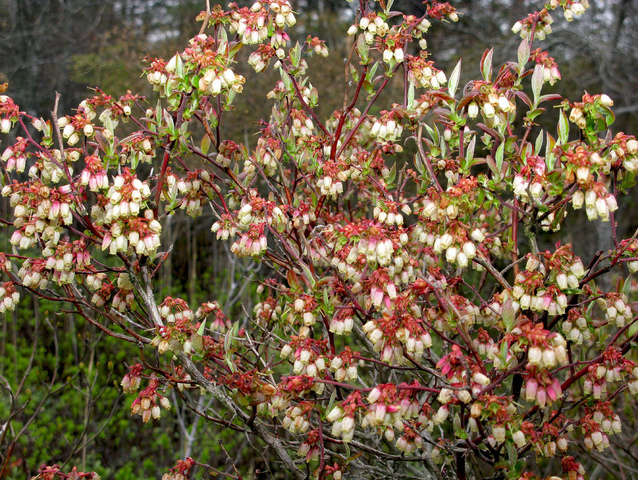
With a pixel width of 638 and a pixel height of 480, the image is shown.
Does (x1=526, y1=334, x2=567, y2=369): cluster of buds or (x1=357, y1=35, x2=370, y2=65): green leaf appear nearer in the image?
(x1=526, y1=334, x2=567, y2=369): cluster of buds

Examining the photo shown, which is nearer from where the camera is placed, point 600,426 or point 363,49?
point 600,426

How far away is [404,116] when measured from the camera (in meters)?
1.89

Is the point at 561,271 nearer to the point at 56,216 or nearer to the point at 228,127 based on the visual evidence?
the point at 56,216

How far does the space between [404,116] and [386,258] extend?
2.05 ft

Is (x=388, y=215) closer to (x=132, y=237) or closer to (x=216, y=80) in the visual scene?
(x=216, y=80)

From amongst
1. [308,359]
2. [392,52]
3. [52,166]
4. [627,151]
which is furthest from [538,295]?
[52,166]

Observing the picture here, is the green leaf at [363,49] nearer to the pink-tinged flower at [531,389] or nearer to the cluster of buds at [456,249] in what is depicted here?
the cluster of buds at [456,249]

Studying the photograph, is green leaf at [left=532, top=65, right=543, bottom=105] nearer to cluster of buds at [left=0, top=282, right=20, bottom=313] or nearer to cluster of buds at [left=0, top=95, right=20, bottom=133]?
cluster of buds at [left=0, top=95, right=20, bottom=133]

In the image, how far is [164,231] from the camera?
5.62 m

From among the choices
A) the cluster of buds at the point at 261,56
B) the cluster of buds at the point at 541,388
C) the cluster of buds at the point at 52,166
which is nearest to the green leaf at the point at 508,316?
the cluster of buds at the point at 541,388

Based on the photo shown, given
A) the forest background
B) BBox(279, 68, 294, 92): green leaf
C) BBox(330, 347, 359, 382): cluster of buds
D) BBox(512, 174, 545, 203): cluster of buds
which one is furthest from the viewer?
the forest background

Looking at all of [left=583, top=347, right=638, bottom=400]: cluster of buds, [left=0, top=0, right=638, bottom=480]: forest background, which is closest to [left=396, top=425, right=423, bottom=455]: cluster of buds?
[left=583, top=347, right=638, bottom=400]: cluster of buds

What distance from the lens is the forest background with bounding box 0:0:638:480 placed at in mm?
4039

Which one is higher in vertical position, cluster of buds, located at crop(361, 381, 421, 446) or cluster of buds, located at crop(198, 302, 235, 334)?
cluster of buds, located at crop(361, 381, 421, 446)
